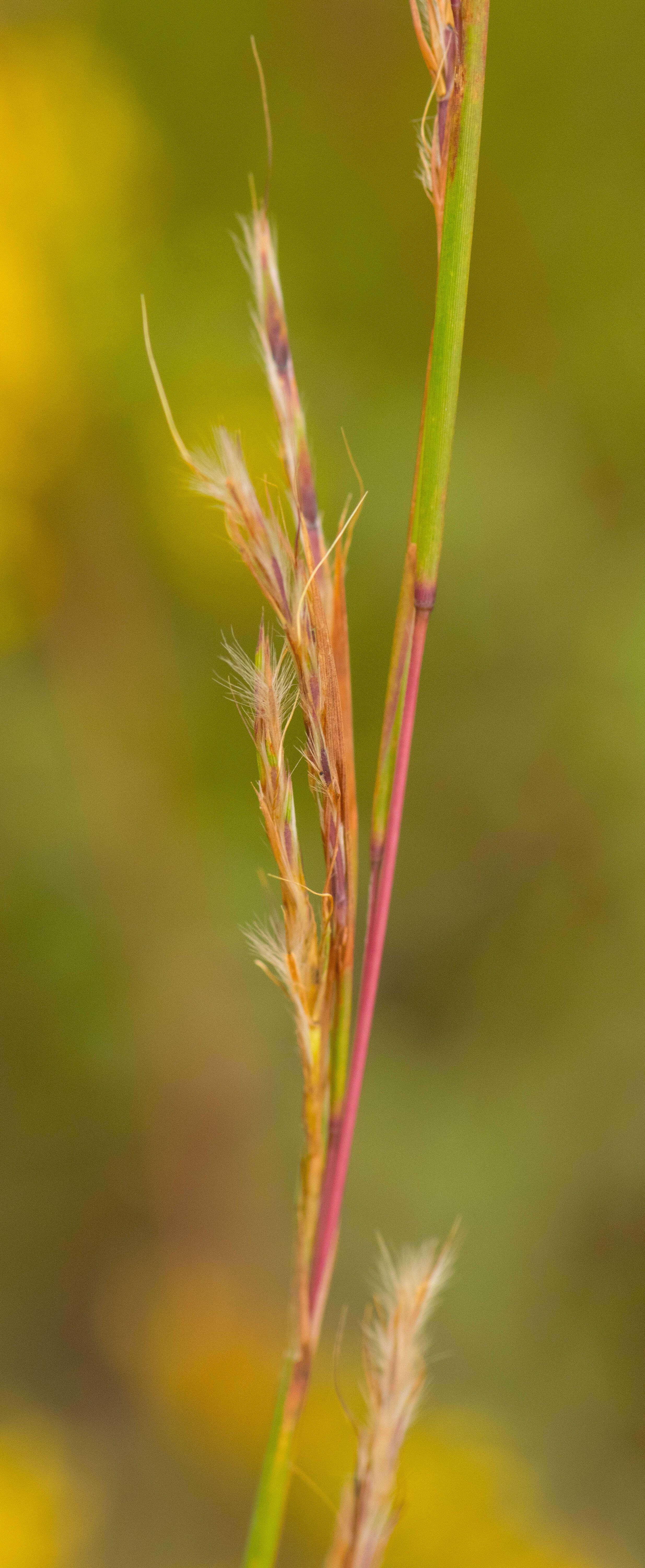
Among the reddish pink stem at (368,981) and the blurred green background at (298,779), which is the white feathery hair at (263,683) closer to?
the reddish pink stem at (368,981)

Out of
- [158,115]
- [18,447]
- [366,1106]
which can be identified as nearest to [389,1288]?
[366,1106]

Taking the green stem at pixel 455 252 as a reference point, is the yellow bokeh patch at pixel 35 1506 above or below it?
below

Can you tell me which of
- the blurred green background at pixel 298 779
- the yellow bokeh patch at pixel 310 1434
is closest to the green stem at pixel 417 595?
the yellow bokeh patch at pixel 310 1434

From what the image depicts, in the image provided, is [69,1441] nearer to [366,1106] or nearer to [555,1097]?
[366,1106]

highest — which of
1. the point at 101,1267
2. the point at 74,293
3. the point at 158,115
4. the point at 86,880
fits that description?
the point at 158,115

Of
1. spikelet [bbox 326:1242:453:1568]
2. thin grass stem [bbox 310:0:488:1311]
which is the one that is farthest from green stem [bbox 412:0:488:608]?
spikelet [bbox 326:1242:453:1568]

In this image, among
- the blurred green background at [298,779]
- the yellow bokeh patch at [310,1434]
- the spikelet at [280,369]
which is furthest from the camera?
the blurred green background at [298,779]
